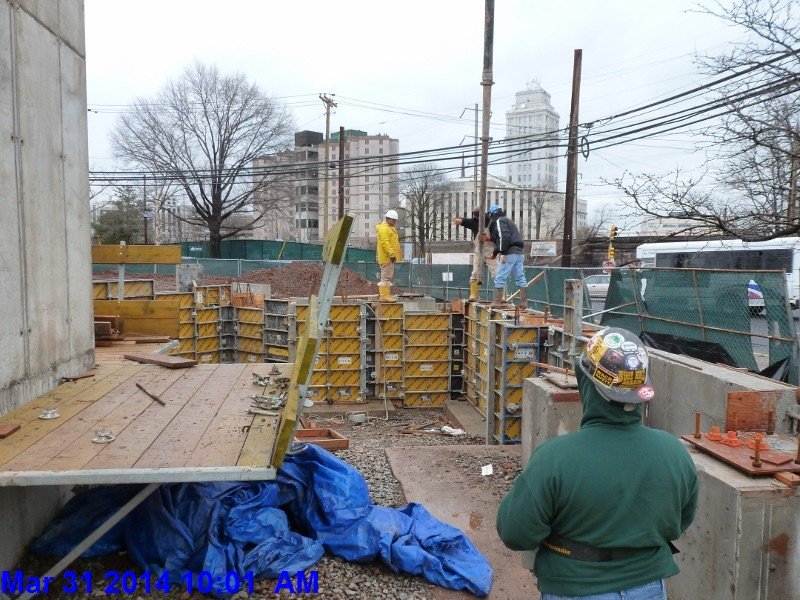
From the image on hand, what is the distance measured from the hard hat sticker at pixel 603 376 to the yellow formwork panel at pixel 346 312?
37.2 feet

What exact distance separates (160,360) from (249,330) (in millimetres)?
10972

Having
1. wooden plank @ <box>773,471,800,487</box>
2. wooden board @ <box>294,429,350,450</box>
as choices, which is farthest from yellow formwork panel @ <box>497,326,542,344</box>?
wooden plank @ <box>773,471,800,487</box>

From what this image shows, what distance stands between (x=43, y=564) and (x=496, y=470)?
4394mm

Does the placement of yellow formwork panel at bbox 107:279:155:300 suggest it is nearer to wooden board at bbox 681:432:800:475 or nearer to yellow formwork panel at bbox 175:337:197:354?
yellow formwork panel at bbox 175:337:197:354

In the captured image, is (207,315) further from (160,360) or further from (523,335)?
(160,360)

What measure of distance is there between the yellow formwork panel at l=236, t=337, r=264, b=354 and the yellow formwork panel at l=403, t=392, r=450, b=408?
4541 millimetres

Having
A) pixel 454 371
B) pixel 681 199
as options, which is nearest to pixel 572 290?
pixel 681 199

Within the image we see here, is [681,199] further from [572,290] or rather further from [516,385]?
[516,385]

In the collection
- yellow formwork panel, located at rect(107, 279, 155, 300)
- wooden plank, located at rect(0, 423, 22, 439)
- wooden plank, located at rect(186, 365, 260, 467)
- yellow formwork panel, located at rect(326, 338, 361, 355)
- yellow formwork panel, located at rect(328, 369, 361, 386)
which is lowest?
yellow formwork panel, located at rect(328, 369, 361, 386)

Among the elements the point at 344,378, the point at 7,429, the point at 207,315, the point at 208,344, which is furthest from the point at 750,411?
the point at 208,344

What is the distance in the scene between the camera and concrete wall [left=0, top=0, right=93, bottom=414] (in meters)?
4.04

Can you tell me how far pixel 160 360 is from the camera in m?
5.66

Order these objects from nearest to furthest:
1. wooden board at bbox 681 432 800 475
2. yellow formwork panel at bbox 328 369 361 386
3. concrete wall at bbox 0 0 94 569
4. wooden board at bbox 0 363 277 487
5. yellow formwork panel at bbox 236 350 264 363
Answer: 1. wooden board at bbox 0 363 277 487
2. wooden board at bbox 681 432 800 475
3. concrete wall at bbox 0 0 94 569
4. yellow formwork panel at bbox 328 369 361 386
5. yellow formwork panel at bbox 236 350 264 363

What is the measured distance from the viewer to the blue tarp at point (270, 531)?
12.5 ft
